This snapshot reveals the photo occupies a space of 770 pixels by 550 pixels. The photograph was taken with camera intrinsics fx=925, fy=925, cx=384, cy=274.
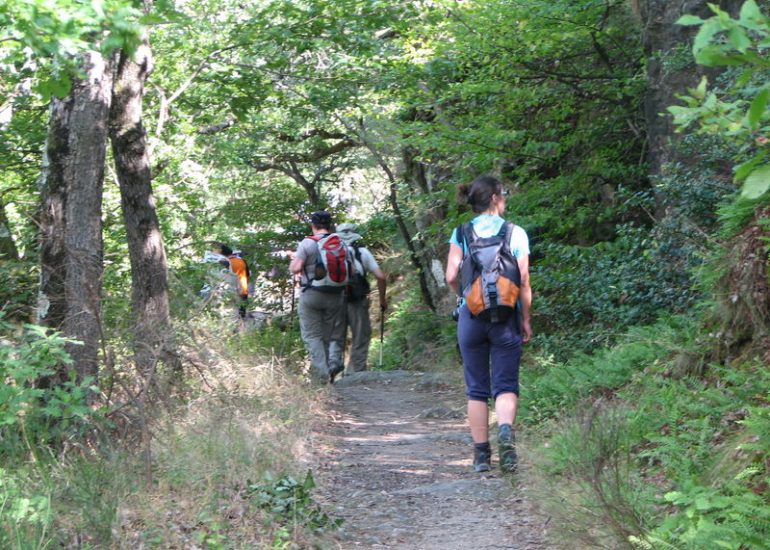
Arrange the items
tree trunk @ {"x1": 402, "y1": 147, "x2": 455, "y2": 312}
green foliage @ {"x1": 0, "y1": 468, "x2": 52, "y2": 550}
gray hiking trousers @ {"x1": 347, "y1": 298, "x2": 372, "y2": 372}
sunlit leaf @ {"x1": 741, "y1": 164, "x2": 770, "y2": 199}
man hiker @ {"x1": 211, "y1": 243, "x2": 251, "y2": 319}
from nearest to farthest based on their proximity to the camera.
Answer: sunlit leaf @ {"x1": 741, "y1": 164, "x2": 770, "y2": 199}
green foliage @ {"x1": 0, "y1": 468, "x2": 52, "y2": 550}
gray hiking trousers @ {"x1": 347, "y1": 298, "x2": 372, "y2": 372}
man hiker @ {"x1": 211, "y1": 243, "x2": 251, "y2": 319}
tree trunk @ {"x1": 402, "y1": 147, "x2": 455, "y2": 312}

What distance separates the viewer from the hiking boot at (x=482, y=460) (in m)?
6.57

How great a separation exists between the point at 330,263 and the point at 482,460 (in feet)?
15.7

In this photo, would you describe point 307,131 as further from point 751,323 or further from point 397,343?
point 751,323

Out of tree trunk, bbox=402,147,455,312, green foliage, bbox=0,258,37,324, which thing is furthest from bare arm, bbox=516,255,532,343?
tree trunk, bbox=402,147,455,312

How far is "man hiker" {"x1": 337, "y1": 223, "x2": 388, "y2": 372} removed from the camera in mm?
11664

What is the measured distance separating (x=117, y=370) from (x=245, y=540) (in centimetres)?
184

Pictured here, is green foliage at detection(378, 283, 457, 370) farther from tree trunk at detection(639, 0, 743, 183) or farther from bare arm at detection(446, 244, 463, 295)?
bare arm at detection(446, 244, 463, 295)

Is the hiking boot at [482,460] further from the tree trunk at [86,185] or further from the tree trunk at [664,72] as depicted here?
the tree trunk at [664,72]

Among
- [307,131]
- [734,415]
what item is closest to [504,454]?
[734,415]

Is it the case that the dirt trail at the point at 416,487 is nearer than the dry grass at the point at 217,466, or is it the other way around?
the dry grass at the point at 217,466

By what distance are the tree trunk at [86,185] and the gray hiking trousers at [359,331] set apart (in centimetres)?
605

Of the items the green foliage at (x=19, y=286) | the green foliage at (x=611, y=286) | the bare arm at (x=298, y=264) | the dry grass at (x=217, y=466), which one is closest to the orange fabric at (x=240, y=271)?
the bare arm at (x=298, y=264)

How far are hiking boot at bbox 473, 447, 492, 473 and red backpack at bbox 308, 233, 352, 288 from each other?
15.5 feet

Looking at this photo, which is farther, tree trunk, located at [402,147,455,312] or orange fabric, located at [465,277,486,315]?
tree trunk, located at [402,147,455,312]
